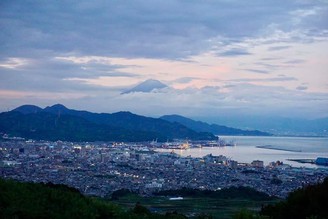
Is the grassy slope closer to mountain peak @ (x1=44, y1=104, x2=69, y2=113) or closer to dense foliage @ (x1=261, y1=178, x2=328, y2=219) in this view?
dense foliage @ (x1=261, y1=178, x2=328, y2=219)

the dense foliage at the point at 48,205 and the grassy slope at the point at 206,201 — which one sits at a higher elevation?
the dense foliage at the point at 48,205

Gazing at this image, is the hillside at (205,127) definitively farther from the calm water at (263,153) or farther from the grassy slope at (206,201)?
the grassy slope at (206,201)

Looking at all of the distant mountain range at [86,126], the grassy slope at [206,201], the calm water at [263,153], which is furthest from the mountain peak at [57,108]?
the grassy slope at [206,201]

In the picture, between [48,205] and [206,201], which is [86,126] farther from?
[48,205]

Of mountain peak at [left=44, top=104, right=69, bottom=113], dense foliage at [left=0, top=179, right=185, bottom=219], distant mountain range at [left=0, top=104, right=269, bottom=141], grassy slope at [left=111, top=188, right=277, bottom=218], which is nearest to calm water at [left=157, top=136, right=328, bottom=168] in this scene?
distant mountain range at [left=0, top=104, right=269, bottom=141]

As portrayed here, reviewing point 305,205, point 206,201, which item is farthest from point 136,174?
point 305,205

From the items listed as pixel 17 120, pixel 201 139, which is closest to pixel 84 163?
pixel 17 120
